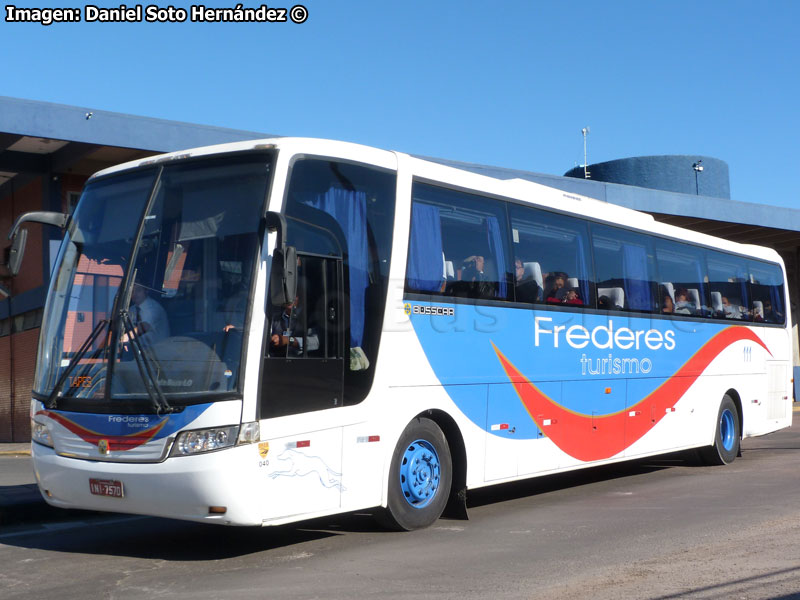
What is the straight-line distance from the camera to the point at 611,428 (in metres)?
12.1

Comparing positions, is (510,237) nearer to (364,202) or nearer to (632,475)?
(364,202)

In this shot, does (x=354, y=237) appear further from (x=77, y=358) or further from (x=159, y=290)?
(x=77, y=358)

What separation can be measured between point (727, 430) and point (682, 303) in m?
2.58

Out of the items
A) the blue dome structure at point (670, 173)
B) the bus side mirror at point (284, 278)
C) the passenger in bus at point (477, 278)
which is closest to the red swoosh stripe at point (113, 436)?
the bus side mirror at point (284, 278)

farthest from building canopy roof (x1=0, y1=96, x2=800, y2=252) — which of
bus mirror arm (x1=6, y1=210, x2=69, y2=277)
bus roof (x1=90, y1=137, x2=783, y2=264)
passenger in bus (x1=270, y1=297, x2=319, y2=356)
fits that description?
passenger in bus (x1=270, y1=297, x2=319, y2=356)

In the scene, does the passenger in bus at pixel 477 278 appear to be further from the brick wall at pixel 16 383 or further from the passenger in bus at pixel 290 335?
the brick wall at pixel 16 383

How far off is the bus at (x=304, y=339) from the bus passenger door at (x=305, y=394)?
0.06 feet

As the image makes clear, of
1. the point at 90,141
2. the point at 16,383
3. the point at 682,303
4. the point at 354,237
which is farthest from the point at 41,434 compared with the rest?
the point at 16,383

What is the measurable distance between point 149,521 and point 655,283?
743cm

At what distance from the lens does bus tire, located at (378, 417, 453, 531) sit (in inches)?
342

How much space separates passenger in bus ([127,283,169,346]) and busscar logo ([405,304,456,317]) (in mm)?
2357

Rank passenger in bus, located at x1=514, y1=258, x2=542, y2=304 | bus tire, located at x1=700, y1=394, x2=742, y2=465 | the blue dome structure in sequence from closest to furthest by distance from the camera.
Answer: passenger in bus, located at x1=514, y1=258, x2=542, y2=304, bus tire, located at x1=700, y1=394, x2=742, y2=465, the blue dome structure

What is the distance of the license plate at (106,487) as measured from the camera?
749cm

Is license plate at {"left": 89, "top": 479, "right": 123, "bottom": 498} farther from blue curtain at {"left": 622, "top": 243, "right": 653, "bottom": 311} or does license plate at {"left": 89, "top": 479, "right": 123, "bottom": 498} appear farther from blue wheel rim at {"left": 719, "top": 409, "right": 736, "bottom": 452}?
blue wheel rim at {"left": 719, "top": 409, "right": 736, "bottom": 452}
